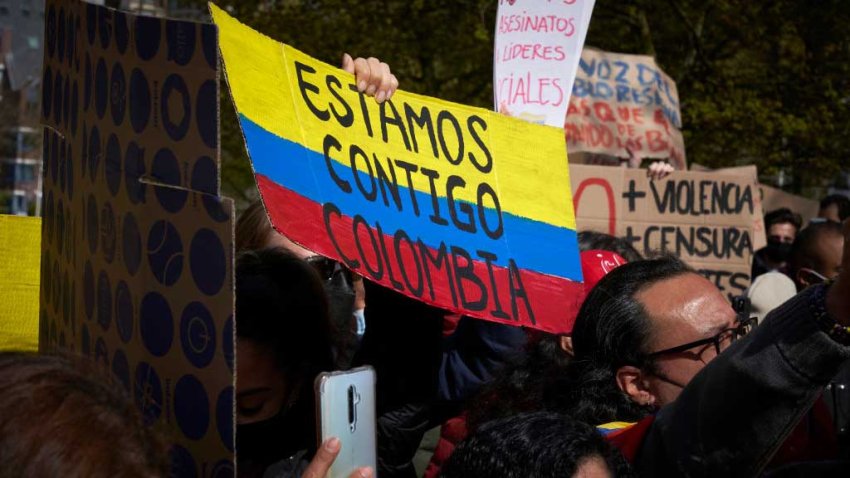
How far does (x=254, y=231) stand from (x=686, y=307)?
54.0 inches

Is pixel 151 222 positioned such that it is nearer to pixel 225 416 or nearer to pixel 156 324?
pixel 156 324

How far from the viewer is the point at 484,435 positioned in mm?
1949

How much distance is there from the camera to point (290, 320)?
2.29m

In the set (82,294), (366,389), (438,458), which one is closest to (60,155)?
(82,294)

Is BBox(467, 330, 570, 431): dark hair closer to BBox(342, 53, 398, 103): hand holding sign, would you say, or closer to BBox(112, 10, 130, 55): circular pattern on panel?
BBox(342, 53, 398, 103): hand holding sign

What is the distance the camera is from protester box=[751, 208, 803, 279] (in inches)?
311

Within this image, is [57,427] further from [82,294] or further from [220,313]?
[82,294]

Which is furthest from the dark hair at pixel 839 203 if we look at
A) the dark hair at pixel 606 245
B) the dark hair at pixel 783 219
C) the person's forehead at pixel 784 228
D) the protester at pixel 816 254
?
the dark hair at pixel 606 245

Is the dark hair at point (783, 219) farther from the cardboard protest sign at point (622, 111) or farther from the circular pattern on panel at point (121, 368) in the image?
the circular pattern on panel at point (121, 368)

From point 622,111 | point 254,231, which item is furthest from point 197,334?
point 622,111

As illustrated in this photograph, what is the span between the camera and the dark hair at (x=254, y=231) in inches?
127

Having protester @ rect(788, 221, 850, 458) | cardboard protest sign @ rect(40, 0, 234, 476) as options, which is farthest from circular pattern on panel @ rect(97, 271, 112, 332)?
protester @ rect(788, 221, 850, 458)

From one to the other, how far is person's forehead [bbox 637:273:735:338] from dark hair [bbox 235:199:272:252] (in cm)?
123

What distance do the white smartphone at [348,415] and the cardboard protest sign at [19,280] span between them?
1.06 meters
